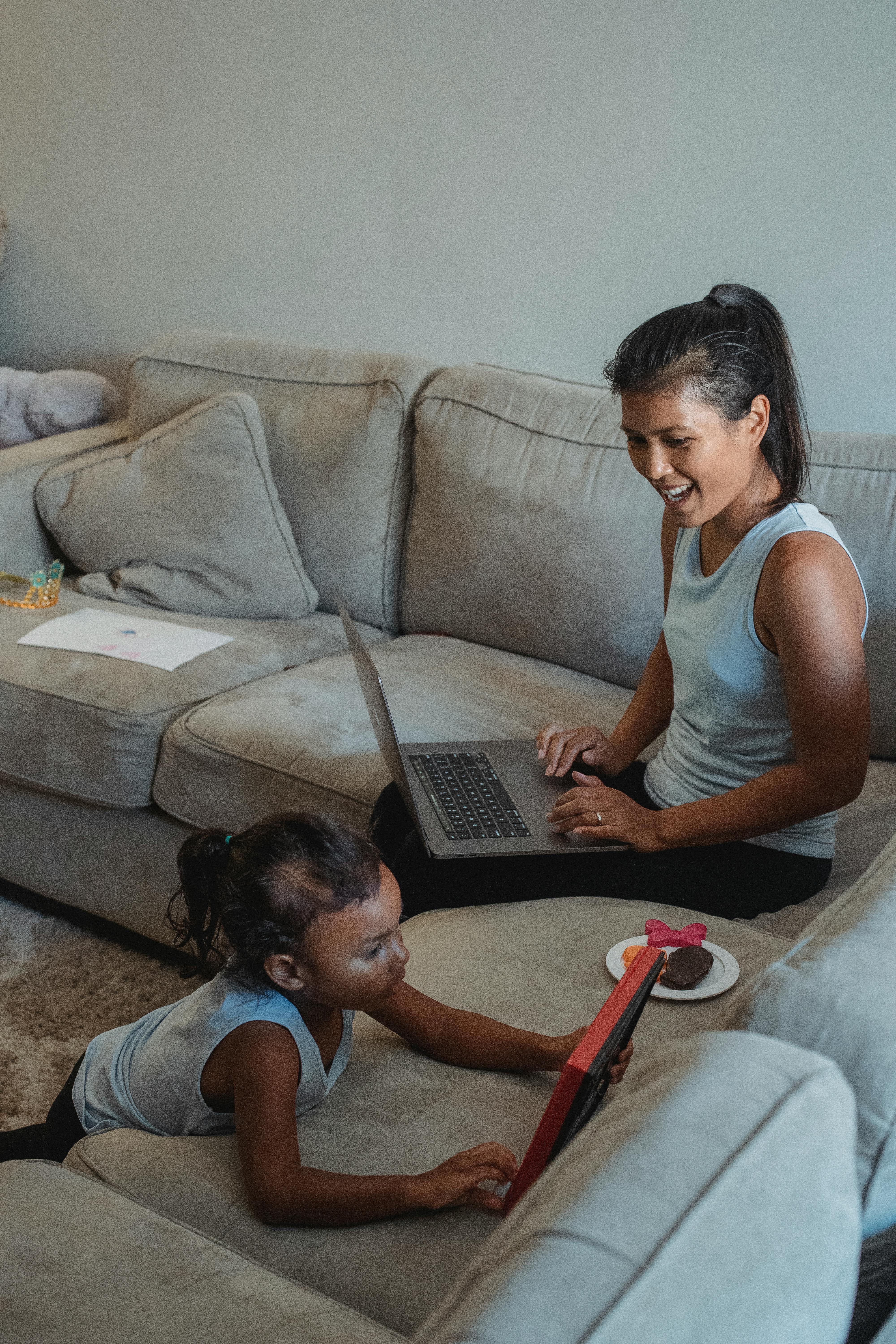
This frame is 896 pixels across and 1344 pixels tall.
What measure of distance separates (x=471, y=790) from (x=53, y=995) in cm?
83

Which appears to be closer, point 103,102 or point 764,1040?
point 764,1040

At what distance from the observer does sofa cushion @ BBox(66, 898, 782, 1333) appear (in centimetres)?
85

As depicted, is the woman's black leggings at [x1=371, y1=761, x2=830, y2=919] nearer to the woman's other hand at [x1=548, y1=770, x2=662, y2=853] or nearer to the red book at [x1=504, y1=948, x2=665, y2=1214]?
the woman's other hand at [x1=548, y1=770, x2=662, y2=853]

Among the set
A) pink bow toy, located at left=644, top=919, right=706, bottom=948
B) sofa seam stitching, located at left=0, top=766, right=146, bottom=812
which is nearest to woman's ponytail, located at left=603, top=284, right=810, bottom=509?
pink bow toy, located at left=644, top=919, right=706, bottom=948

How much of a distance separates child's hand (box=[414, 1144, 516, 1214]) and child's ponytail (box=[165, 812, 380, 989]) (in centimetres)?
23

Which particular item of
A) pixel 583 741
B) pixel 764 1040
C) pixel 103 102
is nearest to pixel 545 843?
pixel 583 741

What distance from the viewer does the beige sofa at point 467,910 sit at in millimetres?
448

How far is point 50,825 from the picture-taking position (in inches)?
76.9

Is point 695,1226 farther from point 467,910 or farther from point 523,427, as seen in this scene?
point 523,427

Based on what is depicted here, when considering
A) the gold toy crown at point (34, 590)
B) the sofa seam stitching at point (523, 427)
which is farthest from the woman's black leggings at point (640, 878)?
the gold toy crown at point (34, 590)

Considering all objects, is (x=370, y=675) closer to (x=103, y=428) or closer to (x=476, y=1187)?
(x=476, y=1187)

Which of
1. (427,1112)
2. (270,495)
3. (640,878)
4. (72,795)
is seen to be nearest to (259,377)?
(270,495)

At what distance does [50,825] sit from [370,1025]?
996 mm

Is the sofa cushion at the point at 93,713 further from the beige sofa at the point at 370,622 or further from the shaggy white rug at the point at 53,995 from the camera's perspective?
the shaggy white rug at the point at 53,995
